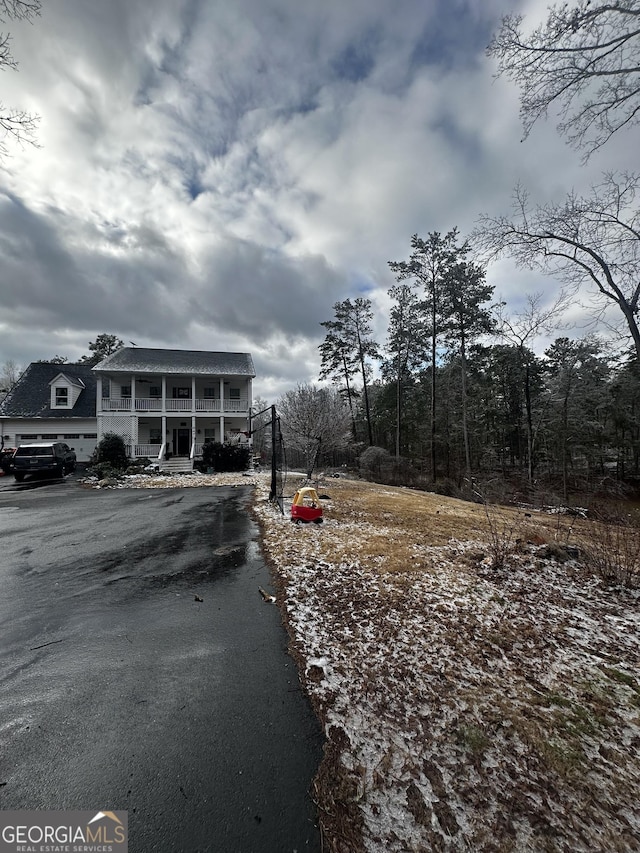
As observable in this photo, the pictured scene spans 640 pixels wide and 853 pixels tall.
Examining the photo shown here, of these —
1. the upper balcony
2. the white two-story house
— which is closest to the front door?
the white two-story house

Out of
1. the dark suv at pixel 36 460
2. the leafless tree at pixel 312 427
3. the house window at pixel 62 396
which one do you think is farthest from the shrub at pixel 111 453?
the leafless tree at pixel 312 427

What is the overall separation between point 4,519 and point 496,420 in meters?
28.7

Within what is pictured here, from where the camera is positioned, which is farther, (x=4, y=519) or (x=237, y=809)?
(x=4, y=519)

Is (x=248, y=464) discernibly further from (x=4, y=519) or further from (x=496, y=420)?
(x=496, y=420)

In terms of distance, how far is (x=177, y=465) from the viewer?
58.3ft

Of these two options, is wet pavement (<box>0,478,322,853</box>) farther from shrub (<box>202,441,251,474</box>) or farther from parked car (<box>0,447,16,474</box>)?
parked car (<box>0,447,16,474</box>)

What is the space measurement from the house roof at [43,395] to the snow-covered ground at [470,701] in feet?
72.2

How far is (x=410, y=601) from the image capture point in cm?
368

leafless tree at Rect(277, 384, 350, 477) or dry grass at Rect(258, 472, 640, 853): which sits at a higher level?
leafless tree at Rect(277, 384, 350, 477)

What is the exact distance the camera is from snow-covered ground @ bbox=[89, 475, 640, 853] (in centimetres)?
156

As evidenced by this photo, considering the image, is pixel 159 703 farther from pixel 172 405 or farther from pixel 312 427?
pixel 172 405

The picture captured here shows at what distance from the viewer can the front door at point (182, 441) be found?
68.6ft

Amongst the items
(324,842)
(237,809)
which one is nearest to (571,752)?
(324,842)

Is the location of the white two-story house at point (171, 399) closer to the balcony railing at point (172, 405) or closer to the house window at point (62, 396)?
the balcony railing at point (172, 405)
